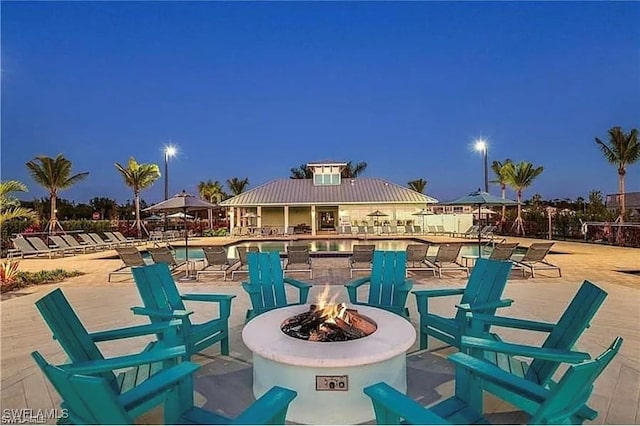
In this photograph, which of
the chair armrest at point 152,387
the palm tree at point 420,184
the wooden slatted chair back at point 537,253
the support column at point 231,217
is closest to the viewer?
the chair armrest at point 152,387


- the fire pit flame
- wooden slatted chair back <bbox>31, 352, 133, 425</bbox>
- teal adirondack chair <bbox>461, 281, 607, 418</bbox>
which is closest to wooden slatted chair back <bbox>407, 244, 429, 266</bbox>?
the fire pit flame

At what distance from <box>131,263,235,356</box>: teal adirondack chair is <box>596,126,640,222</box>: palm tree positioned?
21738 millimetres

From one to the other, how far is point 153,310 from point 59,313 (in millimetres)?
1086

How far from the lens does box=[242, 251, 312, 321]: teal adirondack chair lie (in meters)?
4.81

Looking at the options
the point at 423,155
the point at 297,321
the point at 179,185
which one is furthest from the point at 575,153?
the point at 179,185

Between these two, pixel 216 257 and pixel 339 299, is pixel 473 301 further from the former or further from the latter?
pixel 216 257

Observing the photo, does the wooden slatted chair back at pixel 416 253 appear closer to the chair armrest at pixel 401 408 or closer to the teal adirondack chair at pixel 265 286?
the teal adirondack chair at pixel 265 286

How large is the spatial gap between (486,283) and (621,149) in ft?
69.6

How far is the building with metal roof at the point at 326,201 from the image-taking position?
2789 centimetres

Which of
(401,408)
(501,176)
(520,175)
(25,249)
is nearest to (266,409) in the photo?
(401,408)

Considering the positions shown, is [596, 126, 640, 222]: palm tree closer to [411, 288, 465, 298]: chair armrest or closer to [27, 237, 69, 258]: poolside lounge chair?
[411, 288, 465, 298]: chair armrest

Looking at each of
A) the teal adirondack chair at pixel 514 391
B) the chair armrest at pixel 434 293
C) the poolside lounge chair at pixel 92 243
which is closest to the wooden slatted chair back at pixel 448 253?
the chair armrest at pixel 434 293

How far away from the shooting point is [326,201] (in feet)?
91.3

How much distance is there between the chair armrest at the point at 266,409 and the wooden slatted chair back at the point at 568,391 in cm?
119
